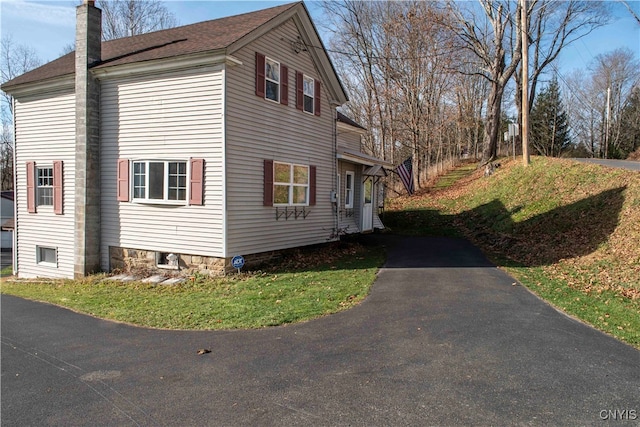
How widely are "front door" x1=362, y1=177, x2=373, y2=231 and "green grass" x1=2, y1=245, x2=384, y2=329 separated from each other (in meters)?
5.66

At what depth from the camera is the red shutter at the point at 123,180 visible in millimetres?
11203

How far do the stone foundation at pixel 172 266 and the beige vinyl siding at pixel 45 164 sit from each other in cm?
218

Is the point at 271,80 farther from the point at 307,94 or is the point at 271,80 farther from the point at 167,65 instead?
the point at 167,65

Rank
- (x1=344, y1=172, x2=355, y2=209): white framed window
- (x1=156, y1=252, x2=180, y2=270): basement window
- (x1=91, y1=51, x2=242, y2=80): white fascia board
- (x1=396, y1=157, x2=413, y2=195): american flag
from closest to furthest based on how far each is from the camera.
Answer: (x1=91, y1=51, x2=242, y2=80): white fascia board, (x1=156, y1=252, x2=180, y2=270): basement window, (x1=344, y1=172, x2=355, y2=209): white framed window, (x1=396, y1=157, x2=413, y2=195): american flag

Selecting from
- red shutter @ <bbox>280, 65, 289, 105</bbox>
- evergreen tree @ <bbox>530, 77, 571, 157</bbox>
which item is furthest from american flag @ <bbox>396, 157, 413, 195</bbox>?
evergreen tree @ <bbox>530, 77, 571, 157</bbox>

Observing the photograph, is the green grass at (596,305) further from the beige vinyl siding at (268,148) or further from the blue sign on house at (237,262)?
the blue sign on house at (237,262)

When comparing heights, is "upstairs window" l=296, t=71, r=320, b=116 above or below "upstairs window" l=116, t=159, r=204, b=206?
above

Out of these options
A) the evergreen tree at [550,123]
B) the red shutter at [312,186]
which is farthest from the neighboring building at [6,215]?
the evergreen tree at [550,123]

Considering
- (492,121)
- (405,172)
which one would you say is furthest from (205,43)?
(492,121)

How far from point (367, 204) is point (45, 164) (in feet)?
40.5

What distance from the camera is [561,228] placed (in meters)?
12.7

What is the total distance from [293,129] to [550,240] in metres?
8.85

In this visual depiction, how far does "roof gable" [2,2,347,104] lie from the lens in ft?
34.0

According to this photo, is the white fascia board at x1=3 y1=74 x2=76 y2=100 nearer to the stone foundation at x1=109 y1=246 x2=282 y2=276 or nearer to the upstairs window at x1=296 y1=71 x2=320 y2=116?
the stone foundation at x1=109 y1=246 x2=282 y2=276
